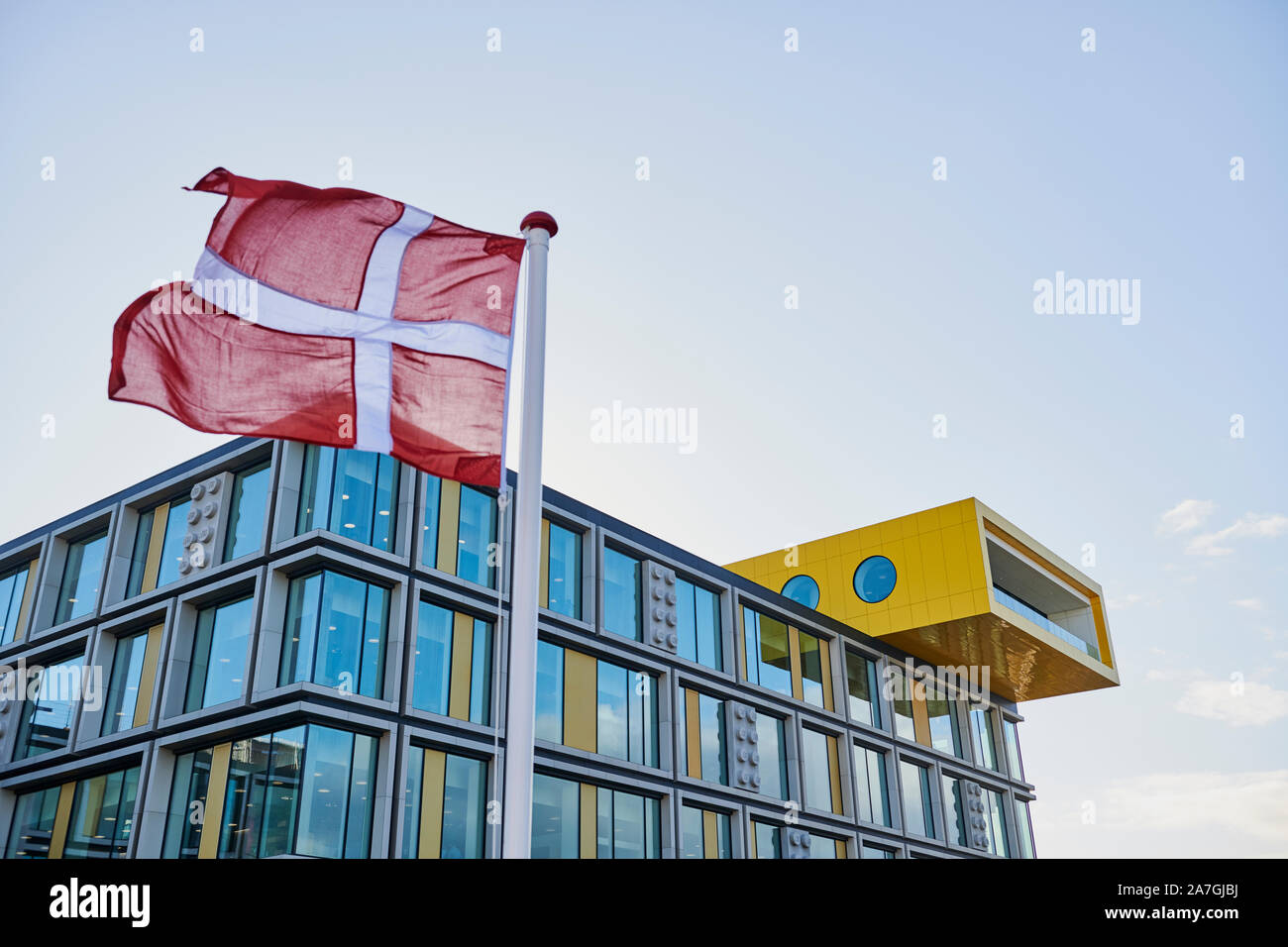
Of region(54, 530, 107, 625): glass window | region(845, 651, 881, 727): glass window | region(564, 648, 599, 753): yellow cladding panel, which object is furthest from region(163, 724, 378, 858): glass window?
Result: region(845, 651, 881, 727): glass window

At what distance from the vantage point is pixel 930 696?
44.1 m

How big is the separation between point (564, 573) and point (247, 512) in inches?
336

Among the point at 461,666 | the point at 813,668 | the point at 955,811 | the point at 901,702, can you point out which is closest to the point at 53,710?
the point at 461,666

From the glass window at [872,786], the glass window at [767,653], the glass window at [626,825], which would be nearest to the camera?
the glass window at [626,825]

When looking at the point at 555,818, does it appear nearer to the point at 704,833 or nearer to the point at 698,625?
the point at 704,833

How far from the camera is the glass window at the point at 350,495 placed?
2592 centimetres

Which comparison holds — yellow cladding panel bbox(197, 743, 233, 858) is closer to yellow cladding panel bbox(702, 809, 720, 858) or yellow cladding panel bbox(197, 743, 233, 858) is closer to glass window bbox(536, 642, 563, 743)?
glass window bbox(536, 642, 563, 743)

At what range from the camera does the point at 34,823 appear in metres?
28.7

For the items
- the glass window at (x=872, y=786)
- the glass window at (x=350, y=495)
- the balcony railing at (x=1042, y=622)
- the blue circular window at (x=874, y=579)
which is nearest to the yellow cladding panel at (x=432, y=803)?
the glass window at (x=350, y=495)

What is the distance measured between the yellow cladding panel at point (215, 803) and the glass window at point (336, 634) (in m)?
2.11

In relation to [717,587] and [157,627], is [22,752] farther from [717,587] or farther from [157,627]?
[717,587]

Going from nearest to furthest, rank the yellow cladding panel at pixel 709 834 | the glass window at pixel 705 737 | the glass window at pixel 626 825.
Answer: the glass window at pixel 626 825 → the yellow cladding panel at pixel 709 834 → the glass window at pixel 705 737

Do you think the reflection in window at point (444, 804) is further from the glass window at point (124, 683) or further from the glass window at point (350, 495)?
the glass window at point (124, 683)
